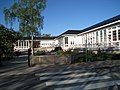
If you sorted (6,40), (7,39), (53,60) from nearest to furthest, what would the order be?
(6,40)
(7,39)
(53,60)

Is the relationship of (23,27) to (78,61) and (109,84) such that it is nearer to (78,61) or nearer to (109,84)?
(78,61)

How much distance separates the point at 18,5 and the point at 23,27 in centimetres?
272

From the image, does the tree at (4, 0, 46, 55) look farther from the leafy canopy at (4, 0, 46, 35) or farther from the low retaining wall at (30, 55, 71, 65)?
the low retaining wall at (30, 55, 71, 65)

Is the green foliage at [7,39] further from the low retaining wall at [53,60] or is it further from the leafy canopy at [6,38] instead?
the low retaining wall at [53,60]

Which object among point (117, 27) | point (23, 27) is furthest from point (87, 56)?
point (23, 27)

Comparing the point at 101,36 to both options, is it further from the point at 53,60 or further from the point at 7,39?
the point at 7,39

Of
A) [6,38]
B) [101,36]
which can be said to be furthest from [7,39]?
[101,36]

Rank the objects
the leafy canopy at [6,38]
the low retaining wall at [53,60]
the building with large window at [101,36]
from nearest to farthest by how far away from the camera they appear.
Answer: the leafy canopy at [6,38], the low retaining wall at [53,60], the building with large window at [101,36]

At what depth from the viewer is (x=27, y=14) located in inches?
947

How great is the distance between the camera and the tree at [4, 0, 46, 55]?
78.6 feet

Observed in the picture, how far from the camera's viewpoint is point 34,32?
78.9ft

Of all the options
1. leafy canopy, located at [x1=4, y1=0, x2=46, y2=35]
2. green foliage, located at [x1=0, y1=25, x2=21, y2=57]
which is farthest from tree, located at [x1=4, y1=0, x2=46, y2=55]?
green foliage, located at [x1=0, y1=25, x2=21, y2=57]

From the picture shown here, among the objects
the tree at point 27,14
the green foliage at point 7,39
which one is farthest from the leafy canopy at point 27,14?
the green foliage at point 7,39

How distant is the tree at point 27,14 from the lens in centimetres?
2397
